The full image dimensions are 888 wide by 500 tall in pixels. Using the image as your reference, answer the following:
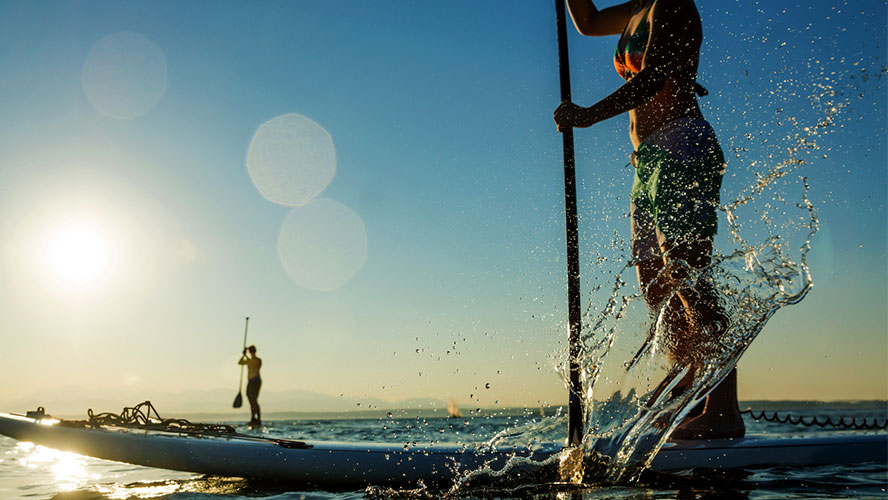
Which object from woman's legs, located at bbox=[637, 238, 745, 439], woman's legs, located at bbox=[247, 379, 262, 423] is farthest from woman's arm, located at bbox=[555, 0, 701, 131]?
woman's legs, located at bbox=[247, 379, 262, 423]

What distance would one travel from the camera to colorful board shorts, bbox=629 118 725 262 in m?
2.36

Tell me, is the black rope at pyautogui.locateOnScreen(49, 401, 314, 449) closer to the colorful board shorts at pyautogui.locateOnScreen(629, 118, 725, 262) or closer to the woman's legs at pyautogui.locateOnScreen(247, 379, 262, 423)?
the colorful board shorts at pyautogui.locateOnScreen(629, 118, 725, 262)

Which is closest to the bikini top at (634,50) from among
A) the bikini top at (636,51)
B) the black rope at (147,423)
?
the bikini top at (636,51)

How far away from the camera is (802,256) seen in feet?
7.66

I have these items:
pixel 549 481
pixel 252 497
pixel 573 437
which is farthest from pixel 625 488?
pixel 252 497

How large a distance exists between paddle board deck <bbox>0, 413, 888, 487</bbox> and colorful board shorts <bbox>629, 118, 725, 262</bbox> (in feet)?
3.25

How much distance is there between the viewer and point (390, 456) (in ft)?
9.01

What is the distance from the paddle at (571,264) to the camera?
2.76 meters

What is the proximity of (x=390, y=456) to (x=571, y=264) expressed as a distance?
4.27ft

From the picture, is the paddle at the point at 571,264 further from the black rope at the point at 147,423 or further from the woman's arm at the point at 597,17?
the black rope at the point at 147,423

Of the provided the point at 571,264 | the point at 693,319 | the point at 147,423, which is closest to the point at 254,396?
the point at 147,423

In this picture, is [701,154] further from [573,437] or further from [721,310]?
[573,437]

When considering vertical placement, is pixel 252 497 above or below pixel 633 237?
below

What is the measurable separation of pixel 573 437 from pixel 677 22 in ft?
6.31
